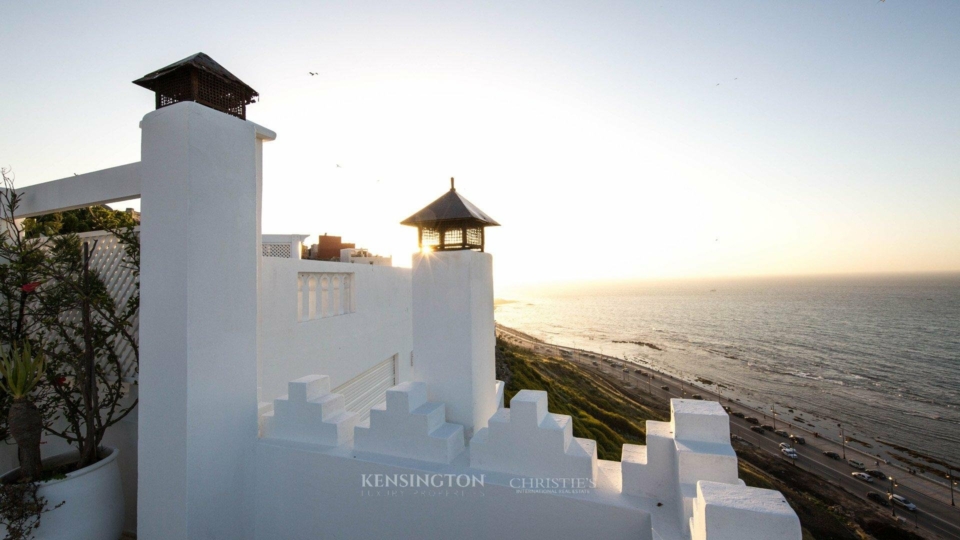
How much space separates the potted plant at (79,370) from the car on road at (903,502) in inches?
982

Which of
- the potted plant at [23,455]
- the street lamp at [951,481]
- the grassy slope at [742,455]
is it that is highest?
the potted plant at [23,455]

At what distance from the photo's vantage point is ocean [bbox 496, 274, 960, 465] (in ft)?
80.3

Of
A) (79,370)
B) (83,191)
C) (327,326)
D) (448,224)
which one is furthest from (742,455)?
(83,191)

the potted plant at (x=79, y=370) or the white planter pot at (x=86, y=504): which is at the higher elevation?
the potted plant at (x=79, y=370)

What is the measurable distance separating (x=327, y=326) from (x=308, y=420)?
8.15 feet

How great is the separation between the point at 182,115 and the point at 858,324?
77.4m

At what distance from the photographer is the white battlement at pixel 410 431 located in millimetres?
2305

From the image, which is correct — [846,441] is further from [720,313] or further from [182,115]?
[720,313]

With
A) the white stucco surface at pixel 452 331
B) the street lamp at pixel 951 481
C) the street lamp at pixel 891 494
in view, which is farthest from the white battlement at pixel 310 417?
the street lamp at pixel 951 481

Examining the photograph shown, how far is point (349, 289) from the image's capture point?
18.4 feet

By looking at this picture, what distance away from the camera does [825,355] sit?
38.4 metres

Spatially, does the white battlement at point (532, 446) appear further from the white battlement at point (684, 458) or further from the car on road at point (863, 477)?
the car on road at point (863, 477)

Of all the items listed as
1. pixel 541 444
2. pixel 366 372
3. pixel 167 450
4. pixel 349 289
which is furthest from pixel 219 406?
pixel 366 372

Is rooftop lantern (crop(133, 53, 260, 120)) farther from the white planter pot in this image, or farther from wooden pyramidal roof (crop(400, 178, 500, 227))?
the white planter pot
